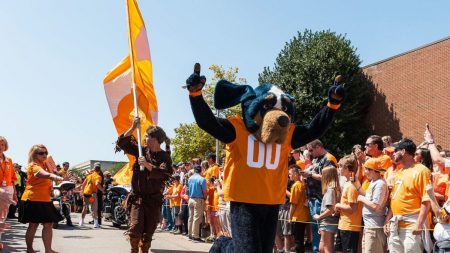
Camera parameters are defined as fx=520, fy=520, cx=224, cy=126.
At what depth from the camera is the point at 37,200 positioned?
801 cm

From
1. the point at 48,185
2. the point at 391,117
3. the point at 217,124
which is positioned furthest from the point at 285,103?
the point at 391,117

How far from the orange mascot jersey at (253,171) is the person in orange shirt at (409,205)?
1.97 m

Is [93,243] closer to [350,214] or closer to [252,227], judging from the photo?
[350,214]

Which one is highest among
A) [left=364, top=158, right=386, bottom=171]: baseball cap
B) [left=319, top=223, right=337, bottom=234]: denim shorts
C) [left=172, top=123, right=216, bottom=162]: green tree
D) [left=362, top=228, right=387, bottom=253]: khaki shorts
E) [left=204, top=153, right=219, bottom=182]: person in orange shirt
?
[left=172, top=123, right=216, bottom=162]: green tree

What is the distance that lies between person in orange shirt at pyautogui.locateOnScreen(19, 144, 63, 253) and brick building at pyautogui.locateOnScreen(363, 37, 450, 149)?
22572mm

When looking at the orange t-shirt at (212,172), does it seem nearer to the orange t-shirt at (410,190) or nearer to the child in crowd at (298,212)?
the child in crowd at (298,212)

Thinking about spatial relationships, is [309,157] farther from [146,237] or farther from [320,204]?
[146,237]

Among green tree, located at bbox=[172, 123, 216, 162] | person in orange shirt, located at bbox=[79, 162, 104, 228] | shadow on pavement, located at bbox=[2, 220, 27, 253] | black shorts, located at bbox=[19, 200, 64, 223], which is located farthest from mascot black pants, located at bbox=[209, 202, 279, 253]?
green tree, located at bbox=[172, 123, 216, 162]

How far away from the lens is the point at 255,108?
15.1ft

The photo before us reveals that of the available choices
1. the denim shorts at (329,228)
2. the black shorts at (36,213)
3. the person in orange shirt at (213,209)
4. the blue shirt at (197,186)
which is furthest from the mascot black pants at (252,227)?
the blue shirt at (197,186)

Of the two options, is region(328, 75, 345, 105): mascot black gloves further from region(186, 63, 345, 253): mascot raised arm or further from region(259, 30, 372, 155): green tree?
region(259, 30, 372, 155): green tree

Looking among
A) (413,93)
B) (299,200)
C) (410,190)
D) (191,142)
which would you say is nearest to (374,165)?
(410,190)

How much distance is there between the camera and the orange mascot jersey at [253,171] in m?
4.49

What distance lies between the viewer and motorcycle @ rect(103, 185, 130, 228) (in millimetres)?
15375
